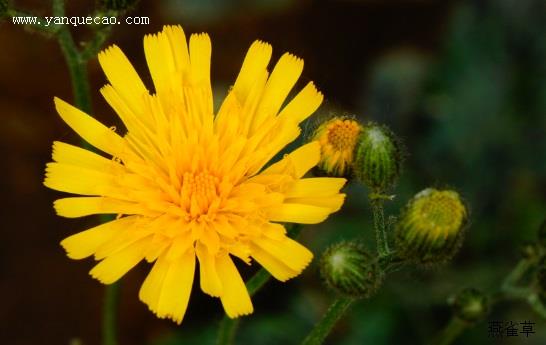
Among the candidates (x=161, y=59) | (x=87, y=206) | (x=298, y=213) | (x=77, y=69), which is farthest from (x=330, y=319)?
(x=77, y=69)

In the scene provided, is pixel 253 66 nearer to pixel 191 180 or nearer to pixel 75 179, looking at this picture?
pixel 191 180

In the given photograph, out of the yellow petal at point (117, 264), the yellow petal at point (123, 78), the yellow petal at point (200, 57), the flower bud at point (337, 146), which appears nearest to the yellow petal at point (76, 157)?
the yellow petal at point (123, 78)

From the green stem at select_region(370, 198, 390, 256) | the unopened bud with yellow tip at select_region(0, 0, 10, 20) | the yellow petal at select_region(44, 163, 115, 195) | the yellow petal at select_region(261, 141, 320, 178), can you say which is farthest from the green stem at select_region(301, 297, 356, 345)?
the unopened bud with yellow tip at select_region(0, 0, 10, 20)

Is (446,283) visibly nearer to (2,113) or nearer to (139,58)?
(139,58)

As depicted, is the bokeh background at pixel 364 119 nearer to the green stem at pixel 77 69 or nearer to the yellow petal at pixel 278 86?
the yellow petal at pixel 278 86

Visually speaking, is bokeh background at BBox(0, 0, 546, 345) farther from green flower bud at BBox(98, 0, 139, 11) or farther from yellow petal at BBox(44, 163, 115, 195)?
green flower bud at BBox(98, 0, 139, 11)

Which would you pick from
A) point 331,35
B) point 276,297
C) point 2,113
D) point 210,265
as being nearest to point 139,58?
point 2,113
